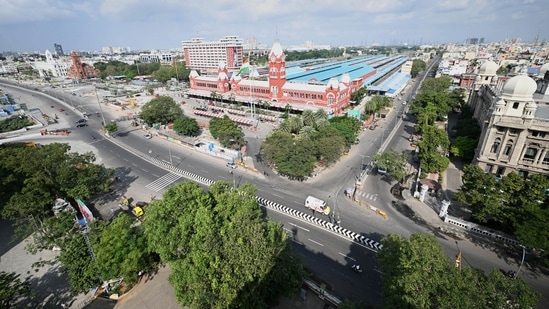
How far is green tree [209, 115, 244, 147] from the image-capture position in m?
62.5

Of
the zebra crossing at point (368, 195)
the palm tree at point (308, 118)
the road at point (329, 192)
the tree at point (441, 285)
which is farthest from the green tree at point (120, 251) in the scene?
the palm tree at point (308, 118)

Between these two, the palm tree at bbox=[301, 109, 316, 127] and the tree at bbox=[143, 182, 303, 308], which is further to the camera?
the palm tree at bbox=[301, 109, 316, 127]

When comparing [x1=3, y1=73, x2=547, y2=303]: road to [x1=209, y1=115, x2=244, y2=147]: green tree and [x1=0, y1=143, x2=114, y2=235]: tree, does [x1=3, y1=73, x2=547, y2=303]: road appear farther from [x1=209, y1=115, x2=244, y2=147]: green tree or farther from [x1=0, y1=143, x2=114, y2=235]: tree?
[x1=0, y1=143, x2=114, y2=235]: tree

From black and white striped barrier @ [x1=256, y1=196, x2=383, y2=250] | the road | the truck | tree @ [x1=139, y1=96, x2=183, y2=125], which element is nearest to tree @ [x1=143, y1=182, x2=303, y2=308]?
the road

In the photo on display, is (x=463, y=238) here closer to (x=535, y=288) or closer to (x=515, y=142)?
(x=535, y=288)

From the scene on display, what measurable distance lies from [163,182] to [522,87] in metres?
65.2

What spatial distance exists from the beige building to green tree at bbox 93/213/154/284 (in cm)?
5632

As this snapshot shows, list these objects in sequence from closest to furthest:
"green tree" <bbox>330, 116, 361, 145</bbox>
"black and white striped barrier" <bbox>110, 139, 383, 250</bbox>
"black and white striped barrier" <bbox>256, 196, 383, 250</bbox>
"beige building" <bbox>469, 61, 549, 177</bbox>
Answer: "black and white striped barrier" <bbox>256, 196, 383, 250</bbox>
"black and white striped barrier" <bbox>110, 139, 383, 250</bbox>
"beige building" <bbox>469, 61, 549, 177</bbox>
"green tree" <bbox>330, 116, 361, 145</bbox>

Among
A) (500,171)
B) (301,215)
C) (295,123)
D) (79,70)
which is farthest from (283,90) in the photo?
(79,70)

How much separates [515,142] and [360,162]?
26078 mm

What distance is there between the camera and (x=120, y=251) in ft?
89.2

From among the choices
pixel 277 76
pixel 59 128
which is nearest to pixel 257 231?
pixel 277 76

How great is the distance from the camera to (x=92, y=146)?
234 feet

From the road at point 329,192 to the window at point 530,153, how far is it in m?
21.2
